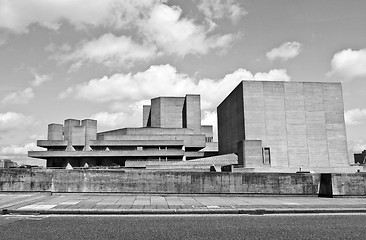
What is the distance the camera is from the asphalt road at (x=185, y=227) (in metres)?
7.79

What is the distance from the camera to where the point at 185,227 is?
883cm

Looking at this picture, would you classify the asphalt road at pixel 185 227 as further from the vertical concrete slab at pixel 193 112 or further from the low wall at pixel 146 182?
the vertical concrete slab at pixel 193 112

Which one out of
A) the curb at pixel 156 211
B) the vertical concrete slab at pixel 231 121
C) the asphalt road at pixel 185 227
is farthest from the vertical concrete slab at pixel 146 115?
the asphalt road at pixel 185 227

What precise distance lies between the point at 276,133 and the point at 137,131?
4073cm

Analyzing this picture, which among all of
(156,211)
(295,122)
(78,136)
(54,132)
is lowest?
→ (156,211)

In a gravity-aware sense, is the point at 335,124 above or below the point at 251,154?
above

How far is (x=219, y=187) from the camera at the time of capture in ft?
56.0

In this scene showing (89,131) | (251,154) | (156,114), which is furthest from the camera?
(156,114)

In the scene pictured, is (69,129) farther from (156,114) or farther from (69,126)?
(156,114)

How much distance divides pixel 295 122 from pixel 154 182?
185 ft

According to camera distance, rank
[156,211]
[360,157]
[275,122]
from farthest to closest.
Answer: [360,157] < [275,122] < [156,211]

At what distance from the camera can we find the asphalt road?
779 cm

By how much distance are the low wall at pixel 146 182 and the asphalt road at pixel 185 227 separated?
240 inches

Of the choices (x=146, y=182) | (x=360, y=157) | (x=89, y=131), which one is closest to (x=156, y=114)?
(x=89, y=131)
